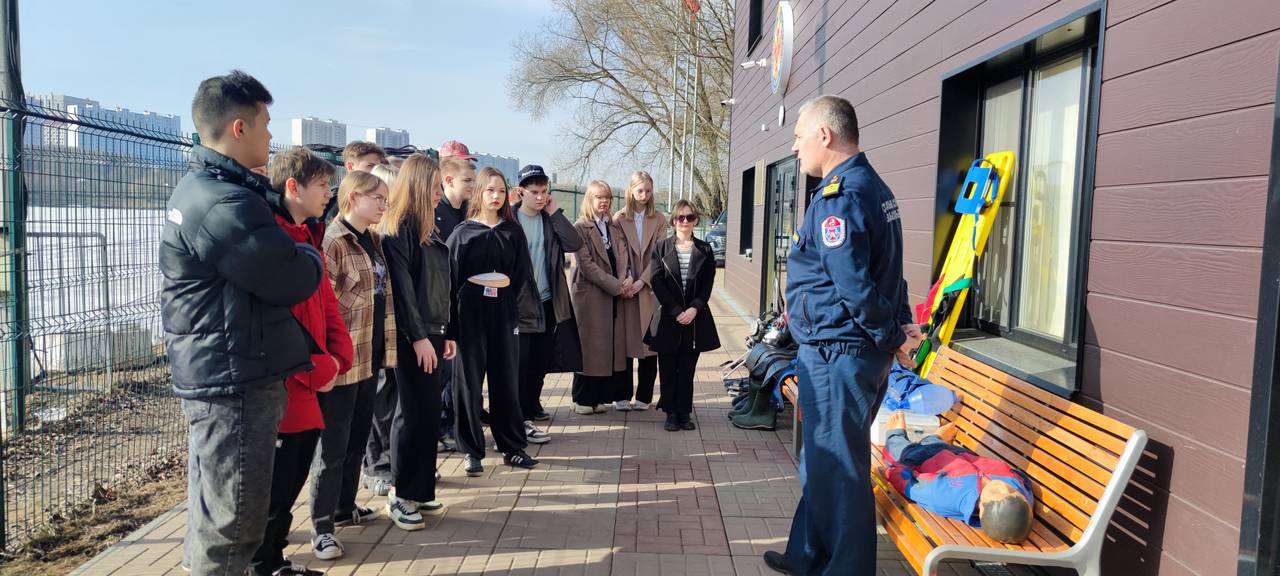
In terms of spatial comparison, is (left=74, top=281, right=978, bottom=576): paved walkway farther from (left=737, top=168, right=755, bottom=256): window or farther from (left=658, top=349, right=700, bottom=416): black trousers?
(left=737, top=168, right=755, bottom=256): window

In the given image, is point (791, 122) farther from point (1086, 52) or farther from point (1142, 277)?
point (1142, 277)

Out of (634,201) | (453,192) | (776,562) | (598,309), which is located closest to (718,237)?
(634,201)

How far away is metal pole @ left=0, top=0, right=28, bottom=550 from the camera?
3533 mm

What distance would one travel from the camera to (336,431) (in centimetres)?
345

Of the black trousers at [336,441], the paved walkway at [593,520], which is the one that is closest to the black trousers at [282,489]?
the black trousers at [336,441]

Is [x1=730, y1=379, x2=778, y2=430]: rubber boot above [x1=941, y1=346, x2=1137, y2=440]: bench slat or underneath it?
underneath

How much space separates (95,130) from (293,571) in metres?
2.33

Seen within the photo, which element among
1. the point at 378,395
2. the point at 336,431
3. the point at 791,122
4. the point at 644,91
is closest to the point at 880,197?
the point at 336,431

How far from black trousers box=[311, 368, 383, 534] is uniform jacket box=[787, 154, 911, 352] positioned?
1.87 metres

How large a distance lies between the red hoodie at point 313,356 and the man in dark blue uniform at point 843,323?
→ 1.71 metres

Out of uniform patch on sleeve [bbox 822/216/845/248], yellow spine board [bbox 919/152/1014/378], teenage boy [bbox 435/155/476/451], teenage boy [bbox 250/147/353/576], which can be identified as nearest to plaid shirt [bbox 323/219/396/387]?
teenage boy [bbox 250/147/353/576]

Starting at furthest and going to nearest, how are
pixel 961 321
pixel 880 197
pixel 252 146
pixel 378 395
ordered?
pixel 961 321, pixel 378 395, pixel 880 197, pixel 252 146

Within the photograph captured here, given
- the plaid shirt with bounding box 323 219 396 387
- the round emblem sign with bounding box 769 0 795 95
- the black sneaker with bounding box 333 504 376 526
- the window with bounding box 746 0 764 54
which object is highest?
the window with bounding box 746 0 764 54

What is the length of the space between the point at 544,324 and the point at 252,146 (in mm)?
2949
